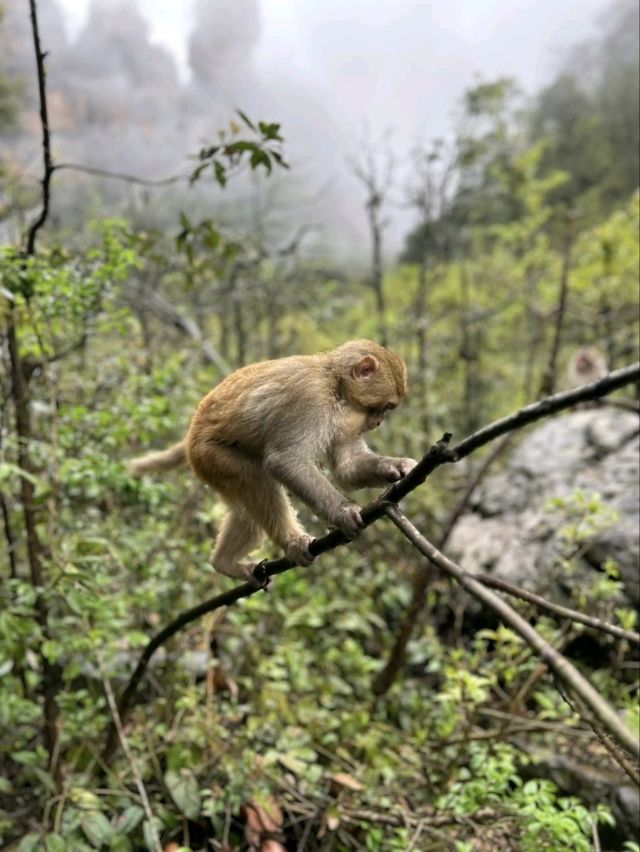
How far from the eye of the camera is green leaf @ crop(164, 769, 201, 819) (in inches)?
120

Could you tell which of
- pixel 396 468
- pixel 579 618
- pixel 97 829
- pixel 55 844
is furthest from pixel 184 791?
pixel 579 618

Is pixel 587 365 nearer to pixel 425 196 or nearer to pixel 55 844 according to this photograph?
pixel 425 196

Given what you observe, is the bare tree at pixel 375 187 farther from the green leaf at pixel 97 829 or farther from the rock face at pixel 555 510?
the green leaf at pixel 97 829

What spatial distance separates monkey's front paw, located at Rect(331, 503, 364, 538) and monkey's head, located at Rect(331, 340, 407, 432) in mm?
406

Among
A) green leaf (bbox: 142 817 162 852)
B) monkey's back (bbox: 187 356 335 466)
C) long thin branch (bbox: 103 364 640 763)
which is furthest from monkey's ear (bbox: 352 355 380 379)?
green leaf (bbox: 142 817 162 852)

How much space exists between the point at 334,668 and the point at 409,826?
5.64 ft

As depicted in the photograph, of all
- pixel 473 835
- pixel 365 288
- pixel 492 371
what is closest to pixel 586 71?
pixel 365 288

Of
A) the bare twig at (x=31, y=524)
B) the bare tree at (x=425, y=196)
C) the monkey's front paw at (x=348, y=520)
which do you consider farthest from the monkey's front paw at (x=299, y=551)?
the bare tree at (x=425, y=196)

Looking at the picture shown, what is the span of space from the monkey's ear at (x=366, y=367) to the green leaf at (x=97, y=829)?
2155 millimetres

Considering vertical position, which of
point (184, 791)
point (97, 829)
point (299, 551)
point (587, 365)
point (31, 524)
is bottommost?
point (184, 791)

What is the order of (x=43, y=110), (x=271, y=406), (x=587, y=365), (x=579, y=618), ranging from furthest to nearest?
(x=587, y=365)
(x=43, y=110)
(x=271, y=406)
(x=579, y=618)

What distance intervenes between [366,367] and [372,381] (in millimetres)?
49

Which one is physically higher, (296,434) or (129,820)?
(296,434)

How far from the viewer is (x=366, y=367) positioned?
2178mm
